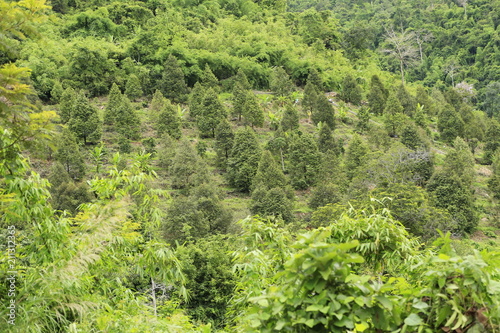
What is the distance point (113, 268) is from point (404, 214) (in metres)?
13.8

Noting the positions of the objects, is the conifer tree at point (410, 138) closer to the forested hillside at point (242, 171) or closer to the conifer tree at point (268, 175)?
the forested hillside at point (242, 171)

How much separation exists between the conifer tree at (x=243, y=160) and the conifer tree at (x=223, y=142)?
2.70 ft

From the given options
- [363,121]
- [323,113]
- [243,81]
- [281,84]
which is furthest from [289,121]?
[281,84]

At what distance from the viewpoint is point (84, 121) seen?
82.2 ft

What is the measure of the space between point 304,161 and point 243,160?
3.71 m

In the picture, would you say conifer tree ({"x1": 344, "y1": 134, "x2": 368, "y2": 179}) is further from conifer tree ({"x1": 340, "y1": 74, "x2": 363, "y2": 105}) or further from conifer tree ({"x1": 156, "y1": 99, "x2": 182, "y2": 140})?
conifer tree ({"x1": 340, "y1": 74, "x2": 363, "y2": 105})

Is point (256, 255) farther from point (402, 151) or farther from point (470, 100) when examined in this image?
point (470, 100)

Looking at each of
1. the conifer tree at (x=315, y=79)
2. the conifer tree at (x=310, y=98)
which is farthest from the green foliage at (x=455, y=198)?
the conifer tree at (x=315, y=79)

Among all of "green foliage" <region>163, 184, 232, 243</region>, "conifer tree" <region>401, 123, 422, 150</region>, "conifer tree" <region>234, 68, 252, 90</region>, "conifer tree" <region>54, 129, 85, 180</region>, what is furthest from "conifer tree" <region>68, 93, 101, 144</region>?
"conifer tree" <region>401, 123, 422, 150</region>

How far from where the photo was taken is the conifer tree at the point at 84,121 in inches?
973

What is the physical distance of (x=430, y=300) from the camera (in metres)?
2.00

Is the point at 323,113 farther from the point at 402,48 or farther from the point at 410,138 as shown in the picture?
the point at 402,48

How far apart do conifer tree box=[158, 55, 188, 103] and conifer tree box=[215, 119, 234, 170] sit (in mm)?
8968

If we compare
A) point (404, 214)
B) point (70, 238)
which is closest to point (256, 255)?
point (70, 238)
